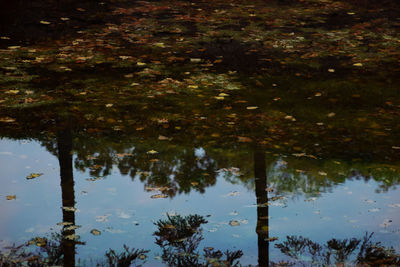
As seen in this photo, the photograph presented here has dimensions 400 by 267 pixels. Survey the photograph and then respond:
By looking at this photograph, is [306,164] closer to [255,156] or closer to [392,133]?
[255,156]

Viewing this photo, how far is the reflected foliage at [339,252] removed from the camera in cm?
457

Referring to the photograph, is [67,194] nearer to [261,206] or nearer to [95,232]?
[95,232]

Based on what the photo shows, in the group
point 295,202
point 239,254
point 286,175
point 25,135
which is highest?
point 25,135

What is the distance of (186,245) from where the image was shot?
4.80 m

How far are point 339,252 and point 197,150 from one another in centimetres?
257

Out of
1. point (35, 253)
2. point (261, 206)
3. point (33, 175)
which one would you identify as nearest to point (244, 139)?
point (261, 206)

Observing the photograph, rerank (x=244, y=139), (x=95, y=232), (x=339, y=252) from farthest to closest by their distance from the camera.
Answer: (x=244, y=139) → (x=95, y=232) → (x=339, y=252)

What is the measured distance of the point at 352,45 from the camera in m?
11.9

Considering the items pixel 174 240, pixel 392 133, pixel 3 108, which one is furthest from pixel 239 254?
pixel 3 108

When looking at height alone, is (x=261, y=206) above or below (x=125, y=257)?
above

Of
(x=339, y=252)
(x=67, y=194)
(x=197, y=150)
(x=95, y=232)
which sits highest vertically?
(x=197, y=150)

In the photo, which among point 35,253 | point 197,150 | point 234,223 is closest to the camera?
point 35,253

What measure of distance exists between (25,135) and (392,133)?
532cm

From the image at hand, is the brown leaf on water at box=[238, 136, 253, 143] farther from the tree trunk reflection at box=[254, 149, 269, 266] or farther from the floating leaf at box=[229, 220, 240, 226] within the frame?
the floating leaf at box=[229, 220, 240, 226]
